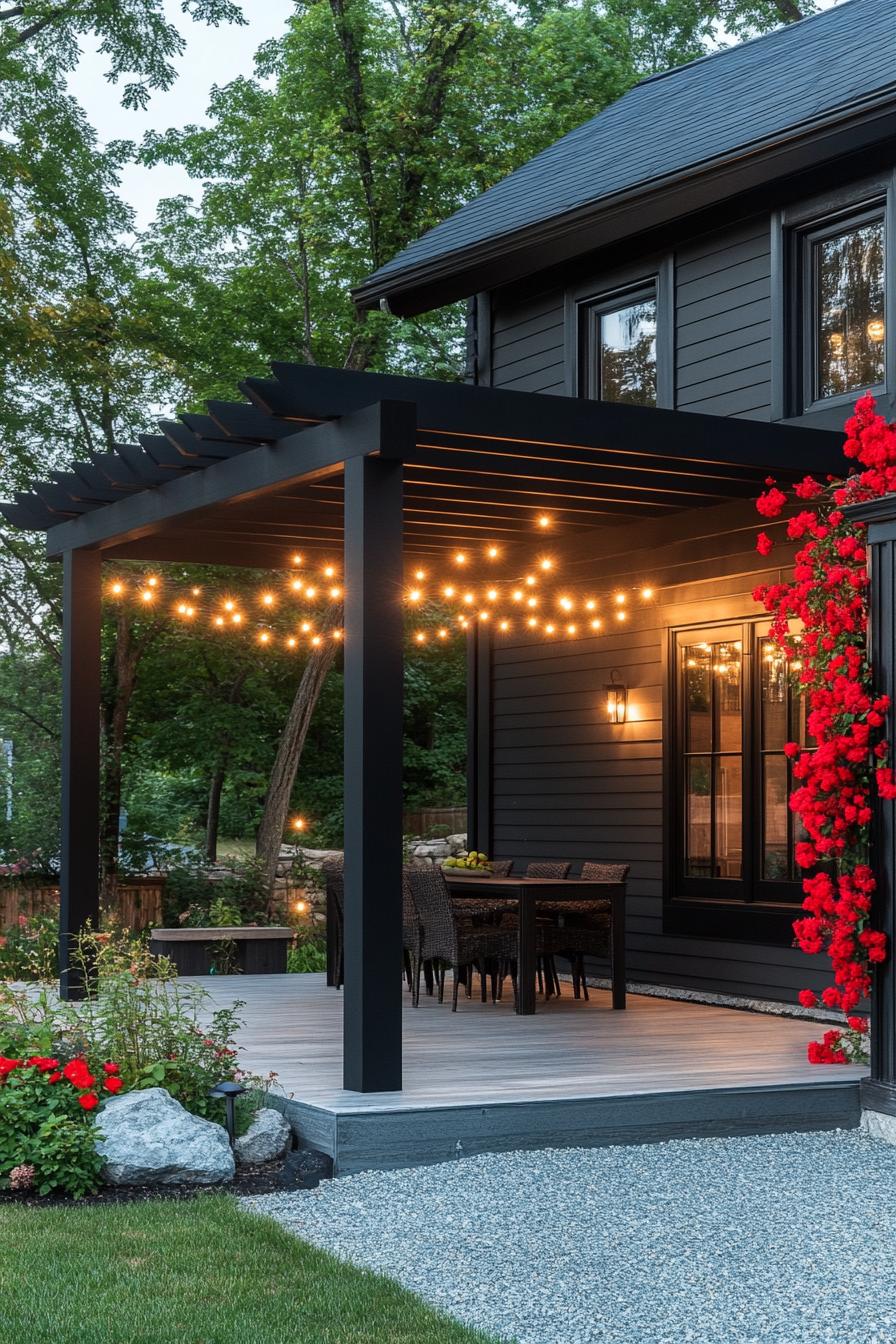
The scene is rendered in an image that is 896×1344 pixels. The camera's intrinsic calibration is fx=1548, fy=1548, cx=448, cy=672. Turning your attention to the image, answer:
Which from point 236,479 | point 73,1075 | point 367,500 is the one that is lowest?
point 73,1075

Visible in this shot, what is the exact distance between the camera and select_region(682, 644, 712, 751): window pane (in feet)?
31.3

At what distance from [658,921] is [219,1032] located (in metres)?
3.92

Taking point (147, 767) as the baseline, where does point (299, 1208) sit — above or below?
below

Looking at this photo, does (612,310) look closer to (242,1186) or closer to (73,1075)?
(73,1075)

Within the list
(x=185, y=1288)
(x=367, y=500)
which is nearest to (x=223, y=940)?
(x=367, y=500)

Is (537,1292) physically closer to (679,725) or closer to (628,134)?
(679,725)

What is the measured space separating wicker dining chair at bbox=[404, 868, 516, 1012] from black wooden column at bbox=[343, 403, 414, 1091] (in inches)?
78.0

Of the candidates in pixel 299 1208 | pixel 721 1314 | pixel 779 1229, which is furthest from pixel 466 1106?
pixel 721 1314

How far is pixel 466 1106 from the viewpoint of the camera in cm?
589

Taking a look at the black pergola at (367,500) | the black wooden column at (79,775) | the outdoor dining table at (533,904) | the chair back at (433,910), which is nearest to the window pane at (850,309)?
the black pergola at (367,500)

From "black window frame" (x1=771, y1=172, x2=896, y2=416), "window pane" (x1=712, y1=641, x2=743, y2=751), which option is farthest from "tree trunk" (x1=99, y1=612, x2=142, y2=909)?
"black window frame" (x1=771, y1=172, x2=896, y2=416)

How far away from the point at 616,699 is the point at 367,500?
4234mm

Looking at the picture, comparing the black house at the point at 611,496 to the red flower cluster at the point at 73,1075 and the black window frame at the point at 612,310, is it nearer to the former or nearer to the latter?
the black window frame at the point at 612,310

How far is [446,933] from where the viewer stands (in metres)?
8.31
